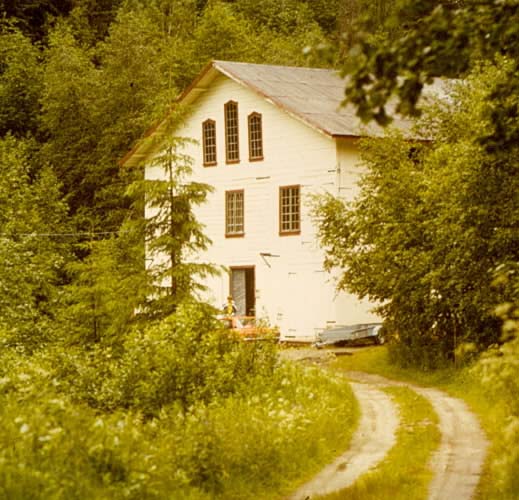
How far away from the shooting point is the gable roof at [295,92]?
4119 centimetres

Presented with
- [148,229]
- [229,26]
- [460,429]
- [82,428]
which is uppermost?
[229,26]

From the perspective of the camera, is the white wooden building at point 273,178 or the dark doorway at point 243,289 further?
the dark doorway at point 243,289

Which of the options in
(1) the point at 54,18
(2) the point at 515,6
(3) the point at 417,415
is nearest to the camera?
(2) the point at 515,6

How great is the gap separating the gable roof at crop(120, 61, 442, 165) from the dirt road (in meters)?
18.0

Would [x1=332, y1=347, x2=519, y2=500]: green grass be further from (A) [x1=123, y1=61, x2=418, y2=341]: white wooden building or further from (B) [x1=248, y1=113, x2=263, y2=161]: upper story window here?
(B) [x1=248, y1=113, x2=263, y2=161]: upper story window

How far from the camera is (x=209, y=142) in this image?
45812 mm

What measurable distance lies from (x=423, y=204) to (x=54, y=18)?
158 ft

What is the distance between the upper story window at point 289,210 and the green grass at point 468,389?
827 centimetres

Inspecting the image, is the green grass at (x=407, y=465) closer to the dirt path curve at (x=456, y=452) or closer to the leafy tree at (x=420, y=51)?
the dirt path curve at (x=456, y=452)

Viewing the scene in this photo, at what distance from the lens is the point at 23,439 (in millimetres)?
11133

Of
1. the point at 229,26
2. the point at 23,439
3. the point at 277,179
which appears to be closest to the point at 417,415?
the point at 23,439

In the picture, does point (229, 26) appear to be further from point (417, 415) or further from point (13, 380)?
point (13, 380)

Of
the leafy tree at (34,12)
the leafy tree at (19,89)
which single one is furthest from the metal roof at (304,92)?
the leafy tree at (34,12)

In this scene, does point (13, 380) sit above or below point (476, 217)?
below
